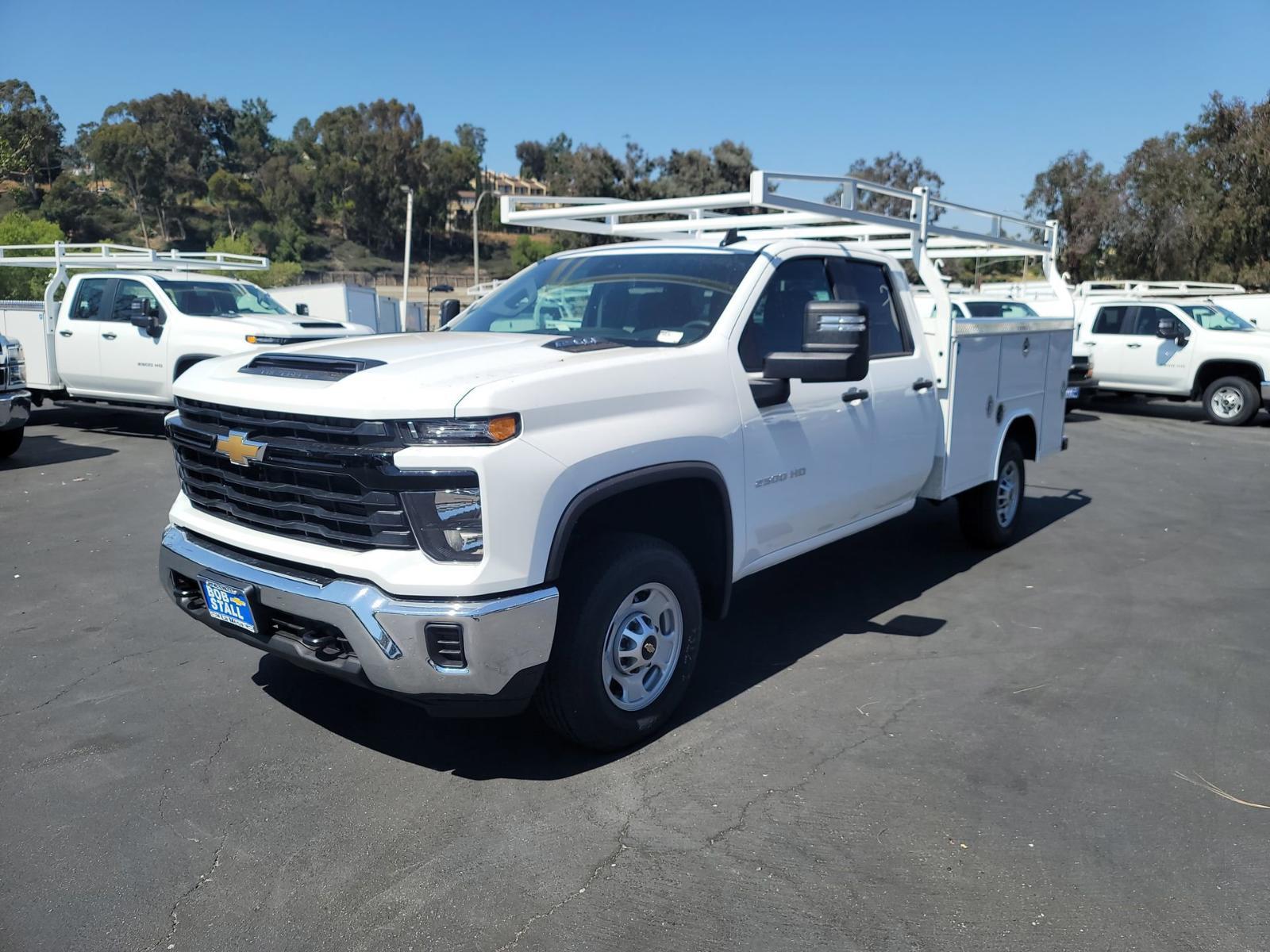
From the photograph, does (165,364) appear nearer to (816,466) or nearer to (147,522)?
(147,522)

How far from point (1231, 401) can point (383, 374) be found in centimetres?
1555

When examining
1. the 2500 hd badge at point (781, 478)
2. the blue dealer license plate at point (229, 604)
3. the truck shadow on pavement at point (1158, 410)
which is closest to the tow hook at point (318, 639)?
the blue dealer license plate at point (229, 604)

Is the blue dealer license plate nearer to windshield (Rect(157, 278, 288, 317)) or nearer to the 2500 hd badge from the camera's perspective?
the 2500 hd badge

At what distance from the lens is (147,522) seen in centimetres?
777

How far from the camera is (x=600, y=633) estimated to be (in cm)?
356

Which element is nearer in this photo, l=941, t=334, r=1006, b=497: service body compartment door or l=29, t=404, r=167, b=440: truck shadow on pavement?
l=941, t=334, r=1006, b=497: service body compartment door

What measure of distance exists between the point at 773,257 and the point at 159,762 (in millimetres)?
3329

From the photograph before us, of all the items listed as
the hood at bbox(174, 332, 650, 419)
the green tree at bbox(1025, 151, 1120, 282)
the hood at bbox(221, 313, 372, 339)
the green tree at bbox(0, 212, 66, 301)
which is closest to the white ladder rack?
the hood at bbox(174, 332, 650, 419)

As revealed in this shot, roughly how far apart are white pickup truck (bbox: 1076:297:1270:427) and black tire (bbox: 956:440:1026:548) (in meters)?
9.96

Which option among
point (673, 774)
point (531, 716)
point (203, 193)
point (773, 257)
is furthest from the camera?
point (203, 193)

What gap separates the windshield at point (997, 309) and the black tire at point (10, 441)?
38.0ft

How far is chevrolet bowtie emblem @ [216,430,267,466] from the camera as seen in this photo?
3.56 metres

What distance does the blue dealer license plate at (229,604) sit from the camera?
354 cm

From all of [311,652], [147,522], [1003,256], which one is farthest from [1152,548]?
[147,522]
